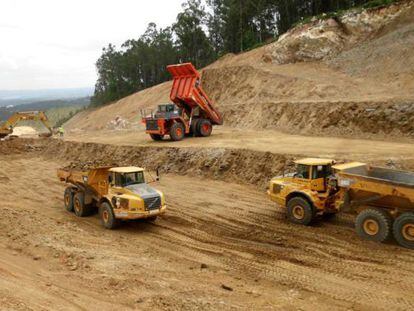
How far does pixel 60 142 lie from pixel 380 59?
20664 mm

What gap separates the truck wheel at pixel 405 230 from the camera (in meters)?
9.75

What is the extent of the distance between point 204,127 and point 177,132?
1.74m

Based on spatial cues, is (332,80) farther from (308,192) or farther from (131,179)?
(131,179)

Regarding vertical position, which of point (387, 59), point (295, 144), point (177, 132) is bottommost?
point (295, 144)

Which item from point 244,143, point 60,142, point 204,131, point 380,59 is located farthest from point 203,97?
point 380,59

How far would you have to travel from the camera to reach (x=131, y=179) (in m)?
12.7

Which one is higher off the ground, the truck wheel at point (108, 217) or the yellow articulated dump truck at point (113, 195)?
the yellow articulated dump truck at point (113, 195)

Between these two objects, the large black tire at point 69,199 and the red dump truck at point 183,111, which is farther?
the red dump truck at point 183,111

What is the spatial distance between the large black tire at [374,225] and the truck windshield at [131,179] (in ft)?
20.3

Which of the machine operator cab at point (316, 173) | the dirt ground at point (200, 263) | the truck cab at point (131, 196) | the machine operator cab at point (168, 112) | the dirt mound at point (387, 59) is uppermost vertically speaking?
the dirt mound at point (387, 59)

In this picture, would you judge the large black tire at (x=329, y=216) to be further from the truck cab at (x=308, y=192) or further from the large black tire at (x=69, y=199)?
the large black tire at (x=69, y=199)

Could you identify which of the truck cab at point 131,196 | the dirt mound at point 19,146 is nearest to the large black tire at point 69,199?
the truck cab at point 131,196

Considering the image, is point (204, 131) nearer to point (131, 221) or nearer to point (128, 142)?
point (128, 142)

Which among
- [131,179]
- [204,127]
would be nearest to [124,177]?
[131,179]
